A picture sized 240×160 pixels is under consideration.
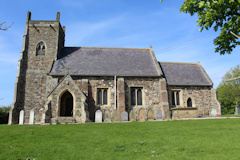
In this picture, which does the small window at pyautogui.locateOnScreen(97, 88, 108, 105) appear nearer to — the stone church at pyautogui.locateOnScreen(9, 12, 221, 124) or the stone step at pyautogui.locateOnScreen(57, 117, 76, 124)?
the stone church at pyautogui.locateOnScreen(9, 12, 221, 124)

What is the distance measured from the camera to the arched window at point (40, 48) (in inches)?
972

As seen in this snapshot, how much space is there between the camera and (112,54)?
1064 inches

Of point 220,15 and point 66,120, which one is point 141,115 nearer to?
point 66,120

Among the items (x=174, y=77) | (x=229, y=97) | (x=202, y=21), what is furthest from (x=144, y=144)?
(x=229, y=97)

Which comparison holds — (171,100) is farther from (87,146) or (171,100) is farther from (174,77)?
(87,146)

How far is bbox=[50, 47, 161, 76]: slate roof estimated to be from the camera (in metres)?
23.1

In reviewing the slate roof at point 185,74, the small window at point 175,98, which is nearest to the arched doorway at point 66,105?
the slate roof at point 185,74

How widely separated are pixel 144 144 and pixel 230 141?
133 inches

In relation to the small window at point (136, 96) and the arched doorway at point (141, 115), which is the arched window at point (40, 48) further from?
the arched doorway at point (141, 115)

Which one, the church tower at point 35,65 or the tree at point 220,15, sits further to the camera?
the church tower at point 35,65

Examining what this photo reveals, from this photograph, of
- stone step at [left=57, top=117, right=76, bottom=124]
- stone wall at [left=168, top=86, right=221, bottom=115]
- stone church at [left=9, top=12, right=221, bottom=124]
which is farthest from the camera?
stone wall at [left=168, top=86, right=221, bottom=115]

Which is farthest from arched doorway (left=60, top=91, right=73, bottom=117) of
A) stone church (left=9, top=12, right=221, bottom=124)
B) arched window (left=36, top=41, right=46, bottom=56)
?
arched window (left=36, top=41, right=46, bottom=56)

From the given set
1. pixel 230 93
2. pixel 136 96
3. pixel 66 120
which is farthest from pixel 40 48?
pixel 230 93

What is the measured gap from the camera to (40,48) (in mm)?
24859
